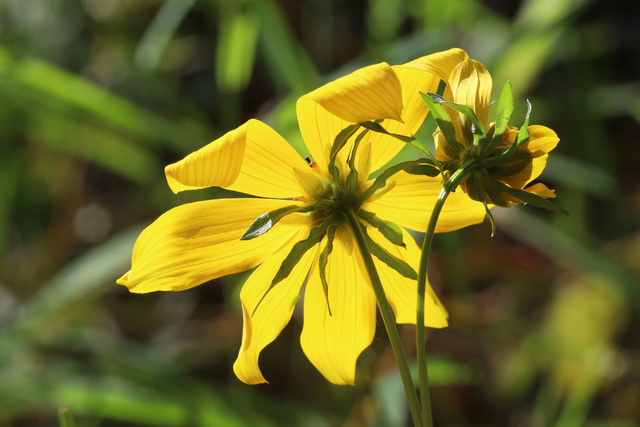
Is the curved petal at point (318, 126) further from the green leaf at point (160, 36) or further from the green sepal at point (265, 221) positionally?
the green leaf at point (160, 36)

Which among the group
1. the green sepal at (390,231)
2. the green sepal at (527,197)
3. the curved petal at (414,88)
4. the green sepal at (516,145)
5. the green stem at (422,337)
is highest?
the curved petal at (414,88)

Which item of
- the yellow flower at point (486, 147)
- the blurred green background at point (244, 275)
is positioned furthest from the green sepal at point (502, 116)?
the blurred green background at point (244, 275)

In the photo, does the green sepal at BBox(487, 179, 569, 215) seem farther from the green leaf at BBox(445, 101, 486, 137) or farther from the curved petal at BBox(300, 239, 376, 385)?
the curved petal at BBox(300, 239, 376, 385)

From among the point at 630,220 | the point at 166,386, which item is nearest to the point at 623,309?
the point at 630,220

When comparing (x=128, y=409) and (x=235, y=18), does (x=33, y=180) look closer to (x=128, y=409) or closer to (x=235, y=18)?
(x=235, y=18)

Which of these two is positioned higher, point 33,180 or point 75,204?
point 33,180

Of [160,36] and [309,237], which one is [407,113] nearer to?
[309,237]

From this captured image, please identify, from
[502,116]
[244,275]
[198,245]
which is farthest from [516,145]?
[244,275]
